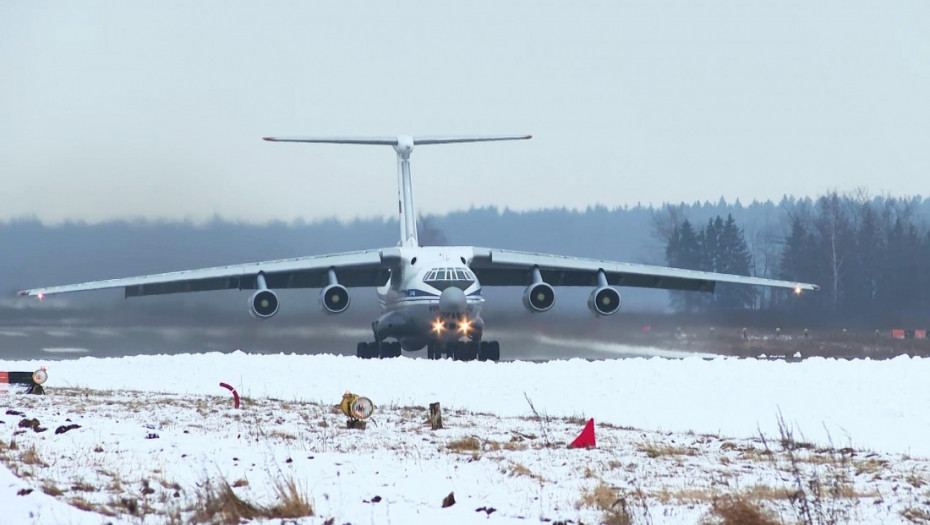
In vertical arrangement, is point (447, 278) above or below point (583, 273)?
below

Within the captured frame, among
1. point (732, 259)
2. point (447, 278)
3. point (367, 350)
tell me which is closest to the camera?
point (447, 278)

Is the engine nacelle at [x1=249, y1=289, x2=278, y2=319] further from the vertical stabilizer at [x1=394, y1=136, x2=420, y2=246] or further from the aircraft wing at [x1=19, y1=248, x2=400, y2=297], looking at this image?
the vertical stabilizer at [x1=394, y1=136, x2=420, y2=246]

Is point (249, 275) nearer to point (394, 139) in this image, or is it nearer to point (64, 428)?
point (394, 139)

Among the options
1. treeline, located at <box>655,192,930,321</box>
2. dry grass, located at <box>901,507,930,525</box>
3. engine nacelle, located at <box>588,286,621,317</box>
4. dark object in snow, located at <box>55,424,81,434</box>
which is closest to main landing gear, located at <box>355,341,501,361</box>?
engine nacelle, located at <box>588,286,621,317</box>

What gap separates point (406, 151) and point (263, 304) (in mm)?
7640

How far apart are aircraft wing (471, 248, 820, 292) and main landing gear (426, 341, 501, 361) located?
2.59m

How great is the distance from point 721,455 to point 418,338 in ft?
67.0

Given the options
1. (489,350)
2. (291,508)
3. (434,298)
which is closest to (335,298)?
(434,298)

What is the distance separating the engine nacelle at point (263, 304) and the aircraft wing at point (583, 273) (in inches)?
236

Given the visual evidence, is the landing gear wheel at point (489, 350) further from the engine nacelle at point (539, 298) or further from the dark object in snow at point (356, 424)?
the dark object in snow at point (356, 424)

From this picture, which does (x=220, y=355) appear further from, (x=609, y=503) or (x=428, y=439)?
(x=609, y=503)

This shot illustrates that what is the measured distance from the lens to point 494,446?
1092 centimetres

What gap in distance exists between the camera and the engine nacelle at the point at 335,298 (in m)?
29.9

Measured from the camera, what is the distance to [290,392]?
64.2 feet
